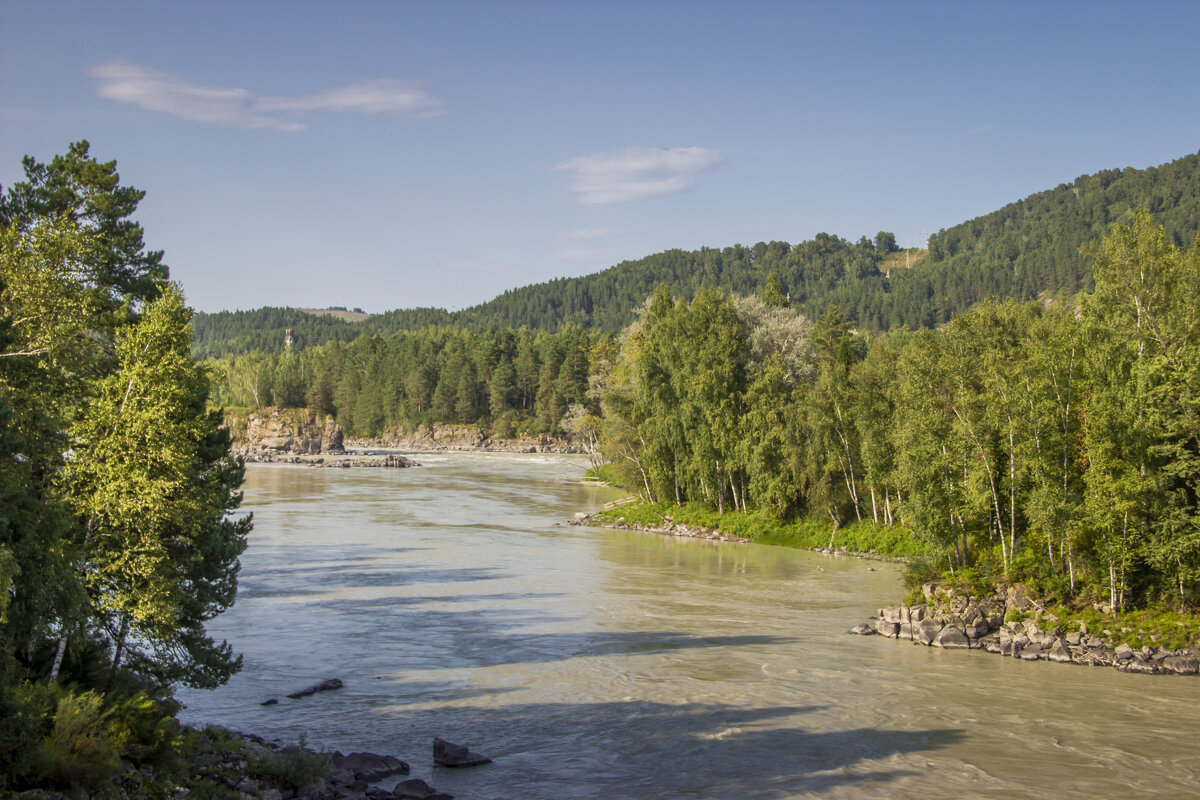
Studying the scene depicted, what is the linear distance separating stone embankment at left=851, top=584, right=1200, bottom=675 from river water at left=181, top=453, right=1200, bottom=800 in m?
0.79

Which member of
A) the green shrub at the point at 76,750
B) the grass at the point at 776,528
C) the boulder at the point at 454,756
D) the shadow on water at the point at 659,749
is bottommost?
the shadow on water at the point at 659,749

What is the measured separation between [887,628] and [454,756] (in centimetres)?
1808

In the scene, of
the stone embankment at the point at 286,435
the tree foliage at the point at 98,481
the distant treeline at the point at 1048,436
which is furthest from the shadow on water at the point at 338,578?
the stone embankment at the point at 286,435

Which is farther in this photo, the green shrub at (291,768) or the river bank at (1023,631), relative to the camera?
the river bank at (1023,631)

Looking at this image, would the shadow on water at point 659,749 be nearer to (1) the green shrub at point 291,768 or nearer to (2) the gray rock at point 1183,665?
(1) the green shrub at point 291,768

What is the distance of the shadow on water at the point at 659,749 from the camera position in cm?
1848

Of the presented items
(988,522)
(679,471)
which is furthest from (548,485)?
(988,522)

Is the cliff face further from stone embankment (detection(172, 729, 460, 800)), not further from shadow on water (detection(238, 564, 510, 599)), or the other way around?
stone embankment (detection(172, 729, 460, 800))

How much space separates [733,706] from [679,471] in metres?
35.4

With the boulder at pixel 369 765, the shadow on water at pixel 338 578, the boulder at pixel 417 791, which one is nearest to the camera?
the boulder at pixel 417 791

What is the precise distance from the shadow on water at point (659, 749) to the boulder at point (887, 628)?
883 cm

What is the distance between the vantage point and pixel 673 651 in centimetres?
2883

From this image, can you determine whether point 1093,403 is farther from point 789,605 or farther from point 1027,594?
point 789,605

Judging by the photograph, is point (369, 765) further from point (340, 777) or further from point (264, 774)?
point (264, 774)
